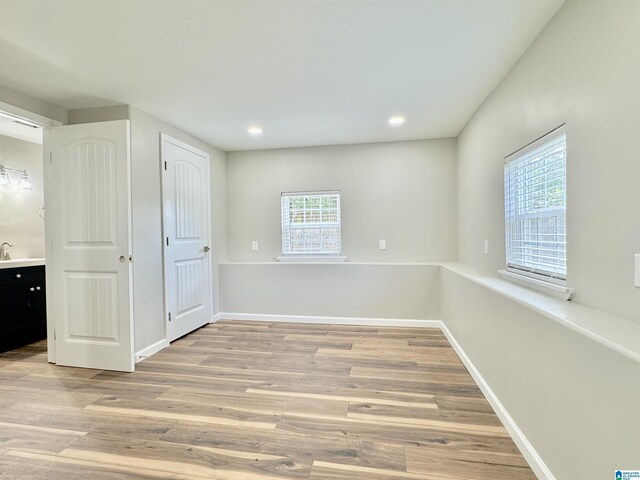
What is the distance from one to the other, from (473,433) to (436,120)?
9.37 feet

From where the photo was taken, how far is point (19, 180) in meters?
4.09

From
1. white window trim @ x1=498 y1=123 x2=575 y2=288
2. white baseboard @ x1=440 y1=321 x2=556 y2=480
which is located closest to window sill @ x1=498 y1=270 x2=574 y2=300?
white window trim @ x1=498 y1=123 x2=575 y2=288

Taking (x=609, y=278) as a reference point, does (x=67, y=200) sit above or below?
above

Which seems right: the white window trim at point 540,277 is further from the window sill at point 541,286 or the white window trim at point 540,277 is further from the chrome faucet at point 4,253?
the chrome faucet at point 4,253

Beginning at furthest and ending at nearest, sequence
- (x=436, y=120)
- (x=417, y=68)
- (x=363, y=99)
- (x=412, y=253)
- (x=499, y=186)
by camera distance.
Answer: (x=412, y=253) < (x=436, y=120) < (x=363, y=99) < (x=499, y=186) < (x=417, y=68)

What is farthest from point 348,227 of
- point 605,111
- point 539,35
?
point 605,111

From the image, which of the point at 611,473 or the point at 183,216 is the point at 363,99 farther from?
the point at 611,473

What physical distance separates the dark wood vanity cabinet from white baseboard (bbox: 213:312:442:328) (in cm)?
200

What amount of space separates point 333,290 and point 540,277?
8.44 feet

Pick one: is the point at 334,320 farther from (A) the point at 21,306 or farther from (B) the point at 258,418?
(A) the point at 21,306

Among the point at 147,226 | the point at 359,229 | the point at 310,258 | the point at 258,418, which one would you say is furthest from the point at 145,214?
the point at 359,229

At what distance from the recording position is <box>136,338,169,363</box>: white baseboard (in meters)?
3.05

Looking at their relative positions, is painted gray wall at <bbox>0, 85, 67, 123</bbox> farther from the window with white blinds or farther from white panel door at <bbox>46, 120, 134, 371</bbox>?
the window with white blinds

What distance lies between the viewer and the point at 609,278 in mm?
1354
